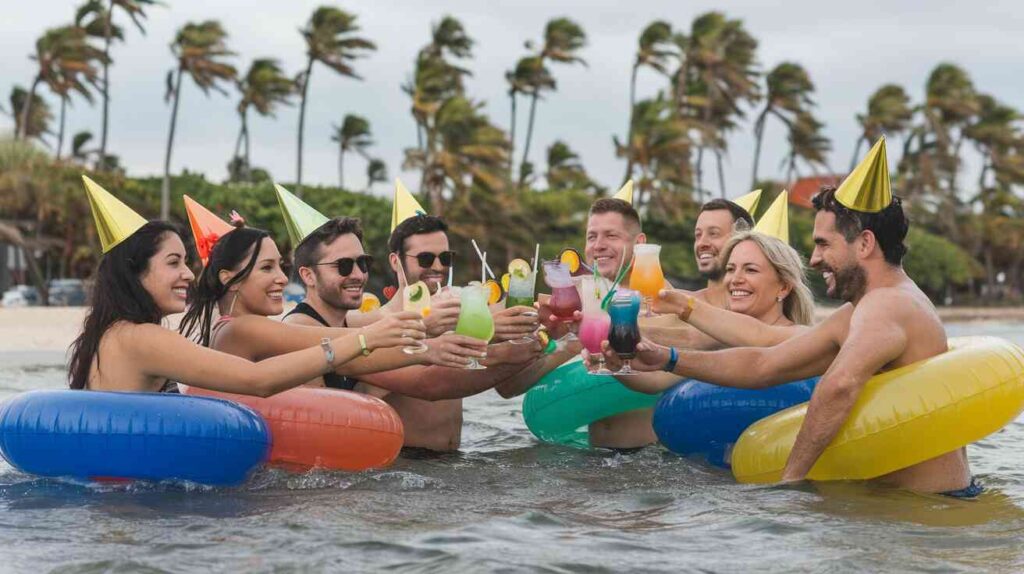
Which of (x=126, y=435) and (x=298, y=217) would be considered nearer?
(x=126, y=435)

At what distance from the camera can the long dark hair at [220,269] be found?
6.70m

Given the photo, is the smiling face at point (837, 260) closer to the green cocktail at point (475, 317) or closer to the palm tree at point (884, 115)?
the green cocktail at point (475, 317)

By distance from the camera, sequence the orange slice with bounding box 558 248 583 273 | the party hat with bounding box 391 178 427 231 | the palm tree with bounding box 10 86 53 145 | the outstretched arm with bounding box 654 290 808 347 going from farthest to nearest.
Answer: the palm tree with bounding box 10 86 53 145
the party hat with bounding box 391 178 427 231
the orange slice with bounding box 558 248 583 273
the outstretched arm with bounding box 654 290 808 347

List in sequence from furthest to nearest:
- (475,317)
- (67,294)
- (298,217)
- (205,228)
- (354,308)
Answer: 1. (67,294)
2. (205,228)
3. (298,217)
4. (354,308)
5. (475,317)

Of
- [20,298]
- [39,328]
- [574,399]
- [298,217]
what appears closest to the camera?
[298,217]

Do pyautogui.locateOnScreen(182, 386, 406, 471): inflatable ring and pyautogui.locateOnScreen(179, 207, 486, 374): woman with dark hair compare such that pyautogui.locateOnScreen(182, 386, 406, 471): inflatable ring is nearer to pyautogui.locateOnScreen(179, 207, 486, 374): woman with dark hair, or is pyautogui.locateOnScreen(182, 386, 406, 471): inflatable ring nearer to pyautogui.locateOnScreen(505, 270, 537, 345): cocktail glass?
pyautogui.locateOnScreen(179, 207, 486, 374): woman with dark hair

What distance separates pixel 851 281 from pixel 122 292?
11.7ft

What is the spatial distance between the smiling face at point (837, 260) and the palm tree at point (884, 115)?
205ft

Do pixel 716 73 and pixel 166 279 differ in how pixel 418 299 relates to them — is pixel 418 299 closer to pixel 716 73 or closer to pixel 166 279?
pixel 166 279

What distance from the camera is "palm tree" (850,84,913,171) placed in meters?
65.9

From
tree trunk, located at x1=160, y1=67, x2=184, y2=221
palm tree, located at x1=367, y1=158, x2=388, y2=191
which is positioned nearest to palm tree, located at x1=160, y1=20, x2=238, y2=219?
tree trunk, located at x1=160, y1=67, x2=184, y2=221

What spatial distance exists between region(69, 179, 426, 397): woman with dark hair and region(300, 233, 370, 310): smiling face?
998mm

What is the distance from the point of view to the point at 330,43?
4750 cm

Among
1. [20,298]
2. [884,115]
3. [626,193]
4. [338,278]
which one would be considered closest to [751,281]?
[626,193]
